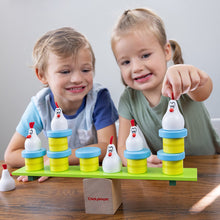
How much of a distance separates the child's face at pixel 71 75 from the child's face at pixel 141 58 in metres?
0.12

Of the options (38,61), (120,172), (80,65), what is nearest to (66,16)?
(38,61)

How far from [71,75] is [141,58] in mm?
246

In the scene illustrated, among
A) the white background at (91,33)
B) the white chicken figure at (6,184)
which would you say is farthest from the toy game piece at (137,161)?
the white background at (91,33)

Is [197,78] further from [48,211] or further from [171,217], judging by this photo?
[48,211]

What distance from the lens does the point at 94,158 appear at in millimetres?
630

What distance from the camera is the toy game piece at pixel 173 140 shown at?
57 cm

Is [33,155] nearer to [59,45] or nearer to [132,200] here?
[132,200]

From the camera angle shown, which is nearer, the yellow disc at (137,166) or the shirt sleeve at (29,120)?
the yellow disc at (137,166)

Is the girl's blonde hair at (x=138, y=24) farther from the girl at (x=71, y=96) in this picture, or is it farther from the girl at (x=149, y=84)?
the girl at (x=71, y=96)

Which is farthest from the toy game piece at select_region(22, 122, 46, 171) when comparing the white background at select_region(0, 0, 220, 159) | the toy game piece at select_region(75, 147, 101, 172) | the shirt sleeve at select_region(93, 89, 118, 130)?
the white background at select_region(0, 0, 220, 159)

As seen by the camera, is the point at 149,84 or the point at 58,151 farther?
the point at 149,84

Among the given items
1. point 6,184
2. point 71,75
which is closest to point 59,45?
point 71,75

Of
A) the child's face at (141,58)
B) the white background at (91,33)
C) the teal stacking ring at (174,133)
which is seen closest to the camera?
the teal stacking ring at (174,133)

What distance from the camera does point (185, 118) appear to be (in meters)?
1.09
